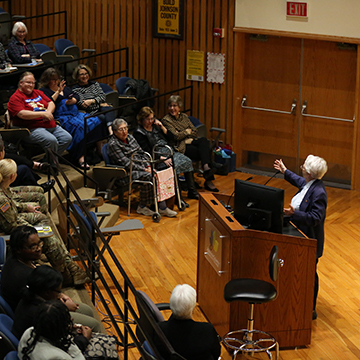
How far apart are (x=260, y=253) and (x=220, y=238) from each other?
1.16ft

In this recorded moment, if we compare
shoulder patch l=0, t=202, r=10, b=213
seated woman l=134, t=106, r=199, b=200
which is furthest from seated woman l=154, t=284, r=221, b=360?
seated woman l=134, t=106, r=199, b=200

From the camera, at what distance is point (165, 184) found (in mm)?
7355

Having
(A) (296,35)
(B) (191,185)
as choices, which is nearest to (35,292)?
(B) (191,185)

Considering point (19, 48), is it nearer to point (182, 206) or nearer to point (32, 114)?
point (32, 114)

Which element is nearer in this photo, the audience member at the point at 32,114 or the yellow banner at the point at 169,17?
the audience member at the point at 32,114

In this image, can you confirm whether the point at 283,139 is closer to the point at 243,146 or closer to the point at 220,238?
the point at 243,146

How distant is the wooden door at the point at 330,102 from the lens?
27.0 ft

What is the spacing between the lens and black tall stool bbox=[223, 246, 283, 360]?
4227 millimetres

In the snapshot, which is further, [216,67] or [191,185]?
[216,67]

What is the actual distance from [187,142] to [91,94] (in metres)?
1.44

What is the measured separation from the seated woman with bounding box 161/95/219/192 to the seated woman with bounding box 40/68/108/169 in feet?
3.31

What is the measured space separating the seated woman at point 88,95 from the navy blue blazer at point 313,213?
3747mm

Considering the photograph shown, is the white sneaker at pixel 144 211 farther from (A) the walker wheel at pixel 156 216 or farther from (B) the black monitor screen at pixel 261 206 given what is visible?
(B) the black monitor screen at pixel 261 206

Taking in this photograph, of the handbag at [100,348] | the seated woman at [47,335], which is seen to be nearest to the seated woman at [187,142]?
the handbag at [100,348]
